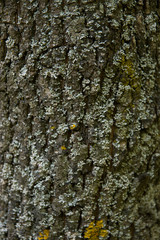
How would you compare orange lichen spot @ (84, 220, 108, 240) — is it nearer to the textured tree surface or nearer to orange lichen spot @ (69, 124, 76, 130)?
the textured tree surface

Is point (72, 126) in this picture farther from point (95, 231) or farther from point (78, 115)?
point (95, 231)

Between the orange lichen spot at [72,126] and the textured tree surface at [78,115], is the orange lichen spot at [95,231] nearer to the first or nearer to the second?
the textured tree surface at [78,115]

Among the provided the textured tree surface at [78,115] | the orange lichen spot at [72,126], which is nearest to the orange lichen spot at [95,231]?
the textured tree surface at [78,115]

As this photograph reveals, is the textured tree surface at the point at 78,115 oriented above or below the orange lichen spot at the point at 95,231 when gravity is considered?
above

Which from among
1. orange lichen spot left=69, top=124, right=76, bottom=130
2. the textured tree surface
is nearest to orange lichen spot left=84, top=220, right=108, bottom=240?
the textured tree surface

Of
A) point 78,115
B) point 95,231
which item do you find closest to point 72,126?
point 78,115

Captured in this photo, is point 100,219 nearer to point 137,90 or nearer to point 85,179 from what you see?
point 85,179

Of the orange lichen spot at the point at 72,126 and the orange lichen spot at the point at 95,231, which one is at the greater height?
the orange lichen spot at the point at 72,126
